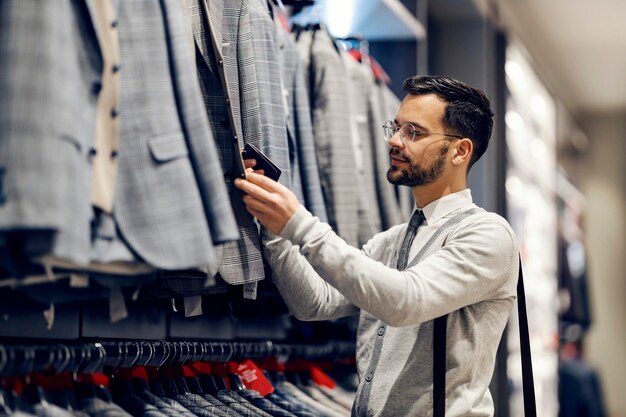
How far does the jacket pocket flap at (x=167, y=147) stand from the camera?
176cm

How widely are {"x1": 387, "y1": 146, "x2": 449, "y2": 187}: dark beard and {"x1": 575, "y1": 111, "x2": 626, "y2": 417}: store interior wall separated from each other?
7.15 m

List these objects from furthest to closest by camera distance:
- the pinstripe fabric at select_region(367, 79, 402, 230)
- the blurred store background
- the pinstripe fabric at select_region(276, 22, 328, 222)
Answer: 1. the blurred store background
2. the pinstripe fabric at select_region(367, 79, 402, 230)
3. the pinstripe fabric at select_region(276, 22, 328, 222)

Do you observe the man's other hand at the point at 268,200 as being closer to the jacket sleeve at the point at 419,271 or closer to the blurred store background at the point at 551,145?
the jacket sleeve at the point at 419,271

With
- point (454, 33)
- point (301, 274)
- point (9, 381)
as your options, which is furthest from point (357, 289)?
point (454, 33)

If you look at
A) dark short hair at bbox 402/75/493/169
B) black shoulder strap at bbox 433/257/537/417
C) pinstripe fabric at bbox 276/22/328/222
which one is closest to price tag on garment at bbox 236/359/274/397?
pinstripe fabric at bbox 276/22/328/222

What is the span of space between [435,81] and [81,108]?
3.32 ft

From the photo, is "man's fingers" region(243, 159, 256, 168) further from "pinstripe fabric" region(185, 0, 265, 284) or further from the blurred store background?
the blurred store background

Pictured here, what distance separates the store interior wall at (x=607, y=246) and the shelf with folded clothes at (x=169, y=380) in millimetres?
6662

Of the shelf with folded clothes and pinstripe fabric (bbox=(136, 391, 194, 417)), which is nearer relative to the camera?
the shelf with folded clothes

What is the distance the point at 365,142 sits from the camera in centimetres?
331

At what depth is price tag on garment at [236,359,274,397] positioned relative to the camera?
2539mm

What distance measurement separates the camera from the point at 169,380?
2.30 meters

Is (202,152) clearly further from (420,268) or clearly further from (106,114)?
(420,268)

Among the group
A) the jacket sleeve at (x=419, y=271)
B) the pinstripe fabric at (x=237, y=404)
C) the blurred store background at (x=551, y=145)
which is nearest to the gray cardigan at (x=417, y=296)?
the jacket sleeve at (x=419, y=271)
